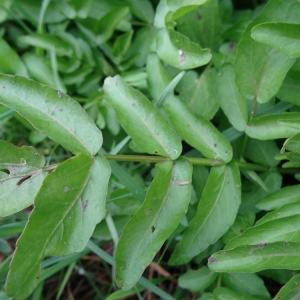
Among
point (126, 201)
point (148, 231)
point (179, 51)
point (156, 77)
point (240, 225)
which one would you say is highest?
point (179, 51)

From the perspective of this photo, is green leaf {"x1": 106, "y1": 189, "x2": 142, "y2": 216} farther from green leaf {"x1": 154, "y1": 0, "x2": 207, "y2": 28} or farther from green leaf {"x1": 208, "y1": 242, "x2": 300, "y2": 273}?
green leaf {"x1": 154, "y1": 0, "x2": 207, "y2": 28}

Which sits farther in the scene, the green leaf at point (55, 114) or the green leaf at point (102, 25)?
the green leaf at point (102, 25)

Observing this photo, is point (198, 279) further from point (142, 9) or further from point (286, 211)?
point (142, 9)

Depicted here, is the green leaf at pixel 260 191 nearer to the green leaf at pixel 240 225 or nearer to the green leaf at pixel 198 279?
the green leaf at pixel 240 225

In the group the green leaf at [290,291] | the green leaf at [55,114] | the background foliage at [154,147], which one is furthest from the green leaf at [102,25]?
the green leaf at [290,291]

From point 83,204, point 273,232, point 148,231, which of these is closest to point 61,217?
point 83,204
